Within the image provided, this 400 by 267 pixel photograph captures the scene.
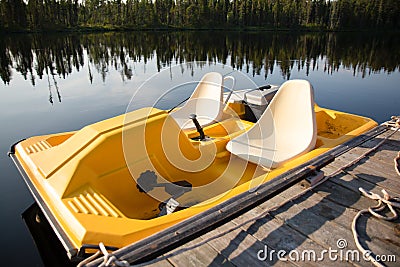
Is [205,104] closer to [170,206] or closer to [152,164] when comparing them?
[152,164]

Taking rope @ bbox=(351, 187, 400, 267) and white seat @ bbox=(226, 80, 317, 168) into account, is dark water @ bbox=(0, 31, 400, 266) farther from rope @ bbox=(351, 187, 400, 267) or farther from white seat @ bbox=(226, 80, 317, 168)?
rope @ bbox=(351, 187, 400, 267)

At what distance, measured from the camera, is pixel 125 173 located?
217cm

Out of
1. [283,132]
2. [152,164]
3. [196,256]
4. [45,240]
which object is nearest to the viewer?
[196,256]

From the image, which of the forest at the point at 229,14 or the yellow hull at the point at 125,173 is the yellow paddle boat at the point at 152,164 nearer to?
the yellow hull at the point at 125,173

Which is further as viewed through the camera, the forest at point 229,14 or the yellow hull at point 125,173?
the forest at point 229,14

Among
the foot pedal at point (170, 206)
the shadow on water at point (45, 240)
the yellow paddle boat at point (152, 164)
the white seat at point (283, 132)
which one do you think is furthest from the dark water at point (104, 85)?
the foot pedal at point (170, 206)

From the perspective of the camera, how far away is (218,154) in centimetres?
280

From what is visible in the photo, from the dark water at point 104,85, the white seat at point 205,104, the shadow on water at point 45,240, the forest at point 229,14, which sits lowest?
the shadow on water at point 45,240

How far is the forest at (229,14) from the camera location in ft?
108

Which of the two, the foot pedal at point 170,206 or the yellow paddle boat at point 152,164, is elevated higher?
the yellow paddle boat at point 152,164

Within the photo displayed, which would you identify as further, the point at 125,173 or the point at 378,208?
the point at 125,173

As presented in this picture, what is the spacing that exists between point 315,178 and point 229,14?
1482 inches

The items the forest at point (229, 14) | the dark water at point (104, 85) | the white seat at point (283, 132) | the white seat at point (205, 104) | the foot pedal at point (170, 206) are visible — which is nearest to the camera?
the foot pedal at point (170, 206)

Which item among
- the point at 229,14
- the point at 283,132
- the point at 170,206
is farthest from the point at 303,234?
the point at 229,14
